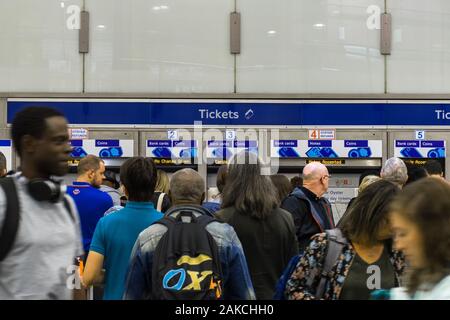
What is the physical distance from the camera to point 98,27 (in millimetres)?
12773

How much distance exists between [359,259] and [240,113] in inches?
364

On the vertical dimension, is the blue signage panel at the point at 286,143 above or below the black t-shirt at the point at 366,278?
above

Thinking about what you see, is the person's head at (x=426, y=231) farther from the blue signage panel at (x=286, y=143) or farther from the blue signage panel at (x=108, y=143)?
the blue signage panel at (x=108, y=143)

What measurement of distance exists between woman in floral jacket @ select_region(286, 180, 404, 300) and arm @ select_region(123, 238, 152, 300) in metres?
0.76

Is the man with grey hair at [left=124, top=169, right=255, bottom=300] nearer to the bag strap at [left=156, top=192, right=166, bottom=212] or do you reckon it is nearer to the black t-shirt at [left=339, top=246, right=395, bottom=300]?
the black t-shirt at [left=339, top=246, right=395, bottom=300]

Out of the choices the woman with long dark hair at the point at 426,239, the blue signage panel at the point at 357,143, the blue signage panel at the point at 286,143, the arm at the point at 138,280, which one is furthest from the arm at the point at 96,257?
the blue signage panel at the point at 357,143

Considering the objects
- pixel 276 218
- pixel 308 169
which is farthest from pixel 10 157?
pixel 276 218

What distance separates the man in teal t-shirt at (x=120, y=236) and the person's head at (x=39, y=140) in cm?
187

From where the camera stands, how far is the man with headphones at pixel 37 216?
2.39 m

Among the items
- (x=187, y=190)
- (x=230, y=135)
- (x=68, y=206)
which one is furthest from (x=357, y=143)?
(x=68, y=206)

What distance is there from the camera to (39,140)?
2.55 meters

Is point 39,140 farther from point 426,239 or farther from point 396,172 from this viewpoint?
point 396,172

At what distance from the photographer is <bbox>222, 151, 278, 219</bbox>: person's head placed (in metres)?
4.45
